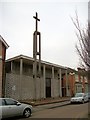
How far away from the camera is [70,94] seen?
152 ft

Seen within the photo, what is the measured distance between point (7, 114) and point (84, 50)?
21.7 feet

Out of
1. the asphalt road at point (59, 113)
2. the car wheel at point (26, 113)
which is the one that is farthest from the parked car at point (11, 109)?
the asphalt road at point (59, 113)

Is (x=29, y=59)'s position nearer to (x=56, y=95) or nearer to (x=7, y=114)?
(x=56, y=95)

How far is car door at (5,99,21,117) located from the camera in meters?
14.9

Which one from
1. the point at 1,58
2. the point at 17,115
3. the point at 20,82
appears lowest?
the point at 17,115

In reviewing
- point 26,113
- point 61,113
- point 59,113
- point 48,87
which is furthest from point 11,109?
point 48,87

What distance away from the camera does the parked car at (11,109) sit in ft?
47.9

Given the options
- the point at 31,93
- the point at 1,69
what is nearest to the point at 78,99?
the point at 31,93

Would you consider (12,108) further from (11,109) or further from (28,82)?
(28,82)

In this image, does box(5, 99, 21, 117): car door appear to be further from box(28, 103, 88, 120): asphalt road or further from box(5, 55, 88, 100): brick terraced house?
box(5, 55, 88, 100): brick terraced house

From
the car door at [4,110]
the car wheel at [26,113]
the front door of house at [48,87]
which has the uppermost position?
the front door of house at [48,87]

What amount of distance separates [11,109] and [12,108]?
110 millimetres

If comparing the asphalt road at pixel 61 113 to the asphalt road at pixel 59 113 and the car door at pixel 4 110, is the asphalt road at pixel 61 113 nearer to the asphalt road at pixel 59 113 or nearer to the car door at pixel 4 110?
the asphalt road at pixel 59 113

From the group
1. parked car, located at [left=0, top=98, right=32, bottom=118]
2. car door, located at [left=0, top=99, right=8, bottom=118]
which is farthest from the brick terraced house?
car door, located at [left=0, top=99, right=8, bottom=118]
